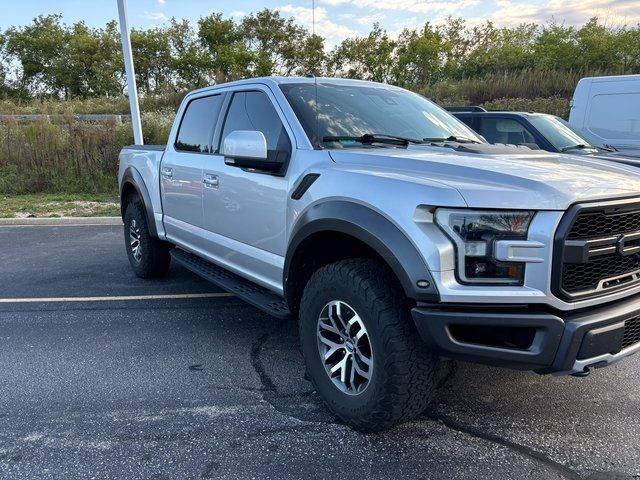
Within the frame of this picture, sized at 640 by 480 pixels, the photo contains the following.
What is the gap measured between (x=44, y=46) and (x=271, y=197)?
48074mm

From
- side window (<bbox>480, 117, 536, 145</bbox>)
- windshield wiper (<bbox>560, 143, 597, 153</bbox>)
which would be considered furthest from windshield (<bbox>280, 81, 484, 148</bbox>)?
side window (<bbox>480, 117, 536, 145</bbox>)

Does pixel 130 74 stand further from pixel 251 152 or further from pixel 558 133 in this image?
pixel 251 152

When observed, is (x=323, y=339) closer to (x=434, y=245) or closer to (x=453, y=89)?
(x=434, y=245)

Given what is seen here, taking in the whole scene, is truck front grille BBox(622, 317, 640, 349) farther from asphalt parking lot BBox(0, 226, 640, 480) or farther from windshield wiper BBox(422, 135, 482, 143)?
windshield wiper BBox(422, 135, 482, 143)

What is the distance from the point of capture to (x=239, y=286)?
3.96m

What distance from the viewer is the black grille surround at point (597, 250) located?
224 cm

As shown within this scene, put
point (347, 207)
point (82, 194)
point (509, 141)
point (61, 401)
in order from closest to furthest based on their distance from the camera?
point (347, 207)
point (61, 401)
point (509, 141)
point (82, 194)

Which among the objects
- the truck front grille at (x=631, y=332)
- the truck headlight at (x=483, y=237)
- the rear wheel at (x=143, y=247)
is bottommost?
the rear wheel at (x=143, y=247)

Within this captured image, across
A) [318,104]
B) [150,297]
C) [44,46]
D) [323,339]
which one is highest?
[44,46]

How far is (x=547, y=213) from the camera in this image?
2.24 metres

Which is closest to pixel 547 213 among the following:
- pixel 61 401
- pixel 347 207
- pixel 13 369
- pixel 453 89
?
pixel 347 207

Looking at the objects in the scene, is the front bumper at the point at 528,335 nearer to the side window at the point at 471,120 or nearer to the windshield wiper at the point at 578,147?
the windshield wiper at the point at 578,147

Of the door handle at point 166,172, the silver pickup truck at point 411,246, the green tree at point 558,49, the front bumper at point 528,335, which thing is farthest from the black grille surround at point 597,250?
the green tree at point 558,49

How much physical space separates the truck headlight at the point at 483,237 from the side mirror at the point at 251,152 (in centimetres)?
132
